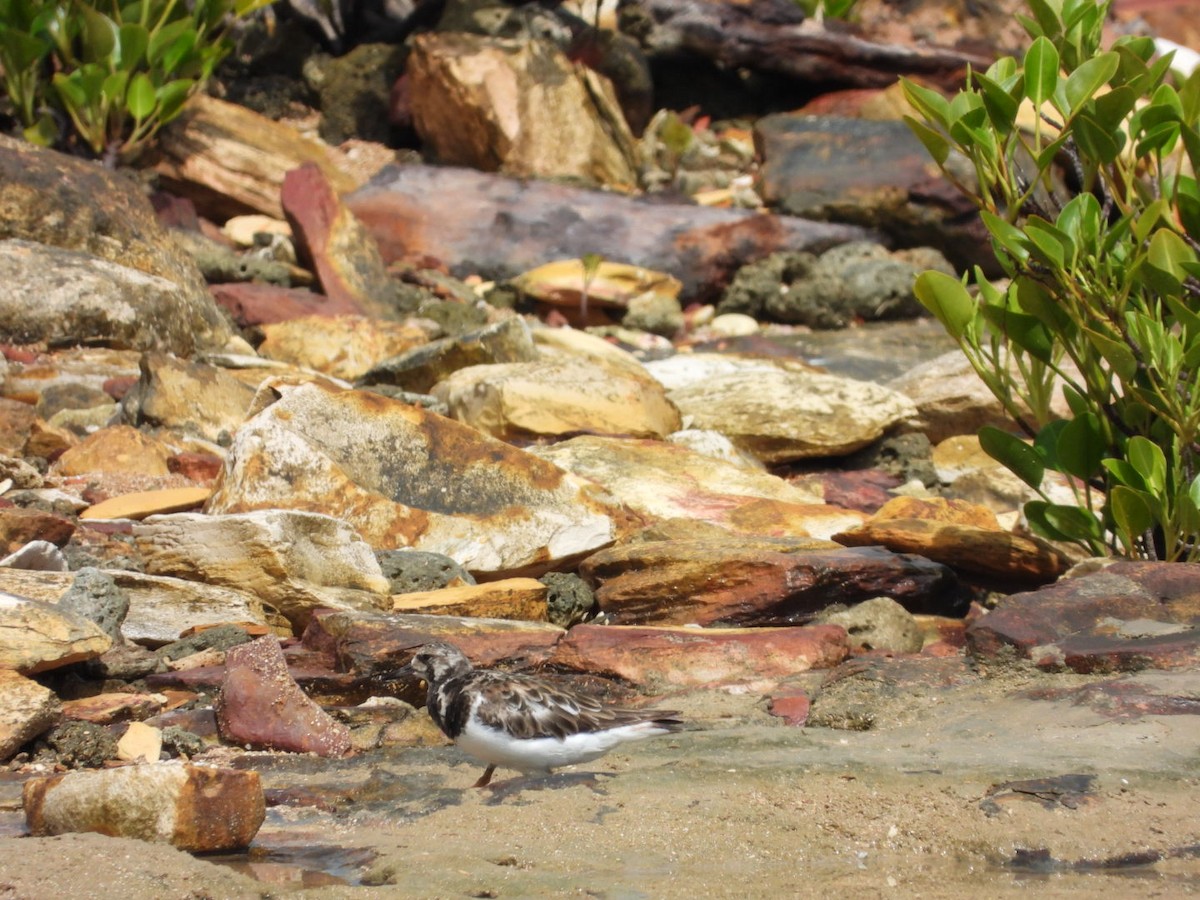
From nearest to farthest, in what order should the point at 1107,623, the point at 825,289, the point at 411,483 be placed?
the point at 1107,623 → the point at 411,483 → the point at 825,289

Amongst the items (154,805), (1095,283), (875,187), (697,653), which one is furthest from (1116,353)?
(875,187)

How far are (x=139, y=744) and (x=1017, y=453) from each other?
3.73 meters

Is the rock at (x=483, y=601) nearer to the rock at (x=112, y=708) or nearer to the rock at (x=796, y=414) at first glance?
the rock at (x=112, y=708)

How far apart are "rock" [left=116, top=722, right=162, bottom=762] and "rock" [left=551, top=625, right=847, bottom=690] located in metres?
1.43

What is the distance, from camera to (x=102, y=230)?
10195mm

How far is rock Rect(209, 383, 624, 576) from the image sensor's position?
6.17m

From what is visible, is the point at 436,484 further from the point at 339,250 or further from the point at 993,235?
the point at 339,250

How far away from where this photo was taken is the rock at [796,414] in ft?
27.8

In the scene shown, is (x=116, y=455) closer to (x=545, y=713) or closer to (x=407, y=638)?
(x=407, y=638)

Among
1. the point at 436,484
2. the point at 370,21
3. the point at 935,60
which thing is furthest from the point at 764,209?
the point at 436,484

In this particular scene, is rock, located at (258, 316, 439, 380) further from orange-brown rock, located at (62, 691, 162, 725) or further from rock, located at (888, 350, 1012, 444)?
orange-brown rock, located at (62, 691, 162, 725)

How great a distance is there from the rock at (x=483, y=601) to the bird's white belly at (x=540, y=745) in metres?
1.61

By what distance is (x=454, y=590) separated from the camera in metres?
5.68

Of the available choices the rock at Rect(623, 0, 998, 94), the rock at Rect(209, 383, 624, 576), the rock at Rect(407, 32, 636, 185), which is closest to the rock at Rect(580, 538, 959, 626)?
the rock at Rect(209, 383, 624, 576)
